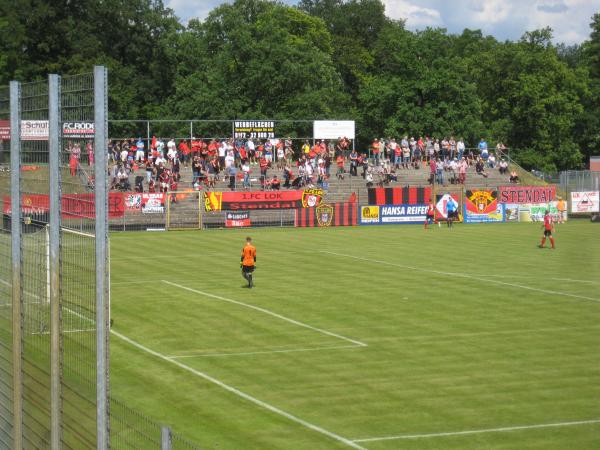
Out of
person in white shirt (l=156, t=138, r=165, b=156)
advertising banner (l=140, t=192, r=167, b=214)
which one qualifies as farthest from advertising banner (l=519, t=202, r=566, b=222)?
advertising banner (l=140, t=192, r=167, b=214)

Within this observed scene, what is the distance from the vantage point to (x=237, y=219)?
62.7m

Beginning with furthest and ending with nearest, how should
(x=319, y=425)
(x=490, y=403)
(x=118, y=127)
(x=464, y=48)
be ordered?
(x=464, y=48) → (x=118, y=127) → (x=490, y=403) → (x=319, y=425)

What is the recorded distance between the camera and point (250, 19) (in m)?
109

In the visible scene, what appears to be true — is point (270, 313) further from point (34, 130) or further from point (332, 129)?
point (332, 129)

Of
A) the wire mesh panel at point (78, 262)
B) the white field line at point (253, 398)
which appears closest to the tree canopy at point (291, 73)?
the white field line at point (253, 398)

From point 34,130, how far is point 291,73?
80.1 metres

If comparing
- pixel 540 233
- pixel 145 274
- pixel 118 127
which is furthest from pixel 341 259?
pixel 118 127

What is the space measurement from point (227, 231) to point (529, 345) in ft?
117

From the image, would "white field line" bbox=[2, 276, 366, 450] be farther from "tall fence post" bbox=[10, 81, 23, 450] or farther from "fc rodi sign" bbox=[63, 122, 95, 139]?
"fc rodi sign" bbox=[63, 122, 95, 139]

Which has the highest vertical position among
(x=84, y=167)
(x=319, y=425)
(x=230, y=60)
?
(x=230, y=60)

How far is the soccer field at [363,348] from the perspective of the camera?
1870 centimetres

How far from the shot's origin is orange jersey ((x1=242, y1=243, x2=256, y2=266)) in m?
35.2

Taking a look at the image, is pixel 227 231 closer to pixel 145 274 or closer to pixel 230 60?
pixel 145 274

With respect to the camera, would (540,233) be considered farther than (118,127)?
No
